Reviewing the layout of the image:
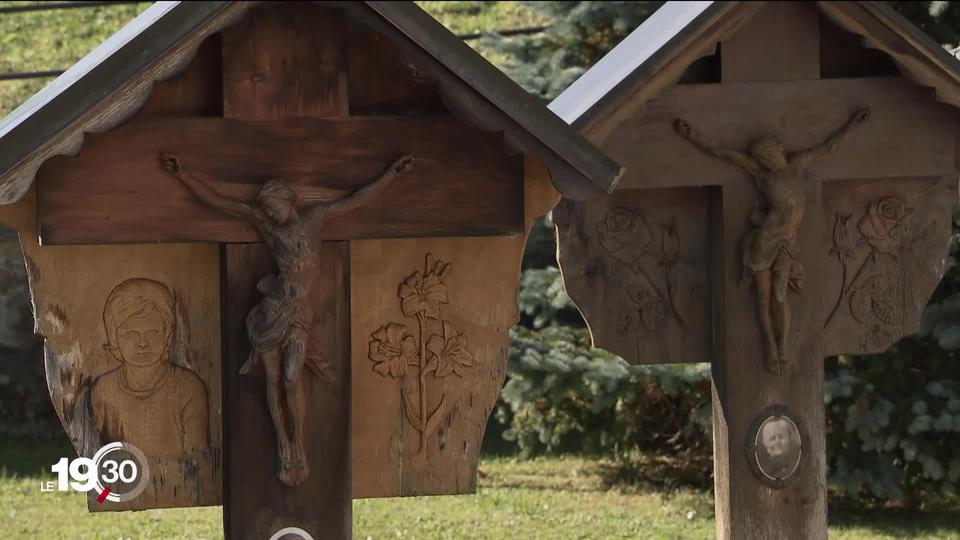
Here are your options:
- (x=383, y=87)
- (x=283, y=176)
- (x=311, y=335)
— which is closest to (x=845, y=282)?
(x=383, y=87)

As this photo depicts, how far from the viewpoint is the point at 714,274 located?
18.3ft

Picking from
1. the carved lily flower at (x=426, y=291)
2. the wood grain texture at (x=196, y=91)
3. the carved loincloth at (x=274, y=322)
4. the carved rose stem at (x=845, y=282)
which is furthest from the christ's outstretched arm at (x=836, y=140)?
the wood grain texture at (x=196, y=91)

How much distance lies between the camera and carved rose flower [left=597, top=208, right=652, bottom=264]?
5543mm

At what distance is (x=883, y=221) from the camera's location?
566 centimetres

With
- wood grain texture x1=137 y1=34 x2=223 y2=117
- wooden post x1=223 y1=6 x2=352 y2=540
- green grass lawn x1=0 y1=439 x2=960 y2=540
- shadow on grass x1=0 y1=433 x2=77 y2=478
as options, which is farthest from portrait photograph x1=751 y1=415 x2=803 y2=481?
shadow on grass x1=0 y1=433 x2=77 y2=478

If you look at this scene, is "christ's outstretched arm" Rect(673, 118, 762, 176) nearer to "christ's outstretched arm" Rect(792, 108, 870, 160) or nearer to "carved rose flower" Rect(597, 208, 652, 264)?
"christ's outstretched arm" Rect(792, 108, 870, 160)

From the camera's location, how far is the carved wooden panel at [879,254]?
18.5 ft

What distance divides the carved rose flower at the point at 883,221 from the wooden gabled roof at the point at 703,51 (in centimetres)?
47

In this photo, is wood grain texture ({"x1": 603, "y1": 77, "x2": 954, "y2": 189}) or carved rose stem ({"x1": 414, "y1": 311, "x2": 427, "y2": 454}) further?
wood grain texture ({"x1": 603, "y1": 77, "x2": 954, "y2": 189})

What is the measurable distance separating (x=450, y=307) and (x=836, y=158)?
1407mm

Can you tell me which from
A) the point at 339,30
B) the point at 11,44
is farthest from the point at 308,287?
the point at 11,44

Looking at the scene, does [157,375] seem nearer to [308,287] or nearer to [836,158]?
[308,287]

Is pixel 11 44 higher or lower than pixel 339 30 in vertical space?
higher

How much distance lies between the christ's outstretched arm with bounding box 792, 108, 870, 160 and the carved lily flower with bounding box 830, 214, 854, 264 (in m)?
0.29
